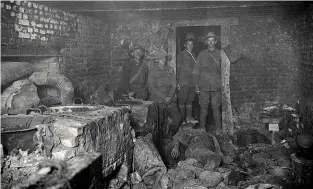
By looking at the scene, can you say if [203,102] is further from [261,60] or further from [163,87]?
[261,60]

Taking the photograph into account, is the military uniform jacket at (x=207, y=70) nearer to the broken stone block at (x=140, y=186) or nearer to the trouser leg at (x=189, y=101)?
the trouser leg at (x=189, y=101)

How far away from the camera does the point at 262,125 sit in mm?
8844

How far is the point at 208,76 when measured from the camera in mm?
8141

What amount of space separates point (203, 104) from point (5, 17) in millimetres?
5495

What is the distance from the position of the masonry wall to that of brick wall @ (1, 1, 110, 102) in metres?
2.07

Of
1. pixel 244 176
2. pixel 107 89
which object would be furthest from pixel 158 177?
pixel 107 89

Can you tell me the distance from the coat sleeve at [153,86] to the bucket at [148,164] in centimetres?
278

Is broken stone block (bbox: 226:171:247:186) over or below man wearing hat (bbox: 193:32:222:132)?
below

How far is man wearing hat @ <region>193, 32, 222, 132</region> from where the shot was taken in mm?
8102

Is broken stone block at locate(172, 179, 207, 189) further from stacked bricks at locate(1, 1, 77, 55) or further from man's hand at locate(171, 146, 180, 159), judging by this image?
stacked bricks at locate(1, 1, 77, 55)

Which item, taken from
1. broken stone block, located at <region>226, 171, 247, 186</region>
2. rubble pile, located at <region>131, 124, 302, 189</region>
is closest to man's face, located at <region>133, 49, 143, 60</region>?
rubble pile, located at <region>131, 124, 302, 189</region>

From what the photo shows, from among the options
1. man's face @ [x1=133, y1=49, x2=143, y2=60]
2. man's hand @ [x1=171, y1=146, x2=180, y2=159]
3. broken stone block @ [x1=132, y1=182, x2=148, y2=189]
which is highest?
man's face @ [x1=133, y1=49, x2=143, y2=60]

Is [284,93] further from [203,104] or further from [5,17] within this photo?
[5,17]

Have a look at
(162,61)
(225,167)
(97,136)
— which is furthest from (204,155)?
(162,61)
